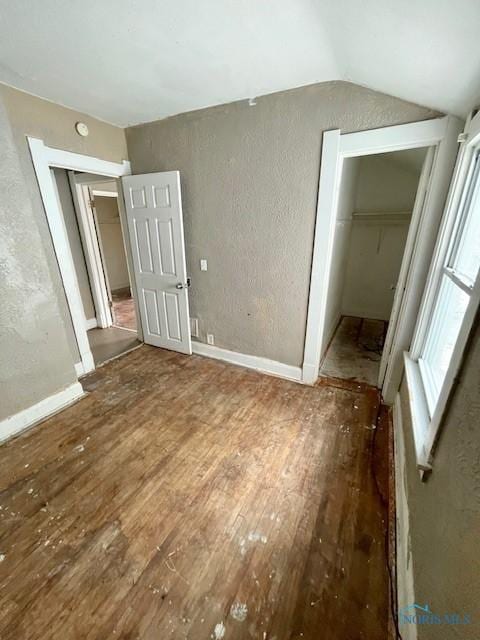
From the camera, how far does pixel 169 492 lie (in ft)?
5.01

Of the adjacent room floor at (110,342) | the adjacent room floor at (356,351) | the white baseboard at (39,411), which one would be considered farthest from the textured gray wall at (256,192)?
the white baseboard at (39,411)

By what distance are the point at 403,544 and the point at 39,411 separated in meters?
2.59

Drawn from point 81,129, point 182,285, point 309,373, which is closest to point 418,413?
point 309,373

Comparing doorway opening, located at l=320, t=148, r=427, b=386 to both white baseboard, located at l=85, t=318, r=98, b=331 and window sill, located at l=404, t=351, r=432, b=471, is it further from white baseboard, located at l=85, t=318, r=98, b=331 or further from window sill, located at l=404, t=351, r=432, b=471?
white baseboard, located at l=85, t=318, r=98, b=331

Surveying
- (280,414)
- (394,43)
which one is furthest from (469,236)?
(280,414)

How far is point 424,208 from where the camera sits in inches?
71.5

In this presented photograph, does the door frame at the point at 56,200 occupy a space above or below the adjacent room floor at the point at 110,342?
above

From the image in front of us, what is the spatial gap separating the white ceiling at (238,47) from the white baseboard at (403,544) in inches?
79.2

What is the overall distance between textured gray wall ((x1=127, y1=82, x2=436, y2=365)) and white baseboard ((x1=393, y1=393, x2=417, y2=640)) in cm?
116

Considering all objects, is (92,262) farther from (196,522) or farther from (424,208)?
(424,208)

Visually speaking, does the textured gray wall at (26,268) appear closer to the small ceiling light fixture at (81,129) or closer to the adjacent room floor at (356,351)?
the small ceiling light fixture at (81,129)

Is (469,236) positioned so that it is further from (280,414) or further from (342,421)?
(280,414)

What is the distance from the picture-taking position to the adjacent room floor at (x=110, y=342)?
3.13 meters

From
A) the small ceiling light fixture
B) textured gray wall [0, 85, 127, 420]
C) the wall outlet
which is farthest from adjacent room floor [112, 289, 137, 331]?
the small ceiling light fixture
